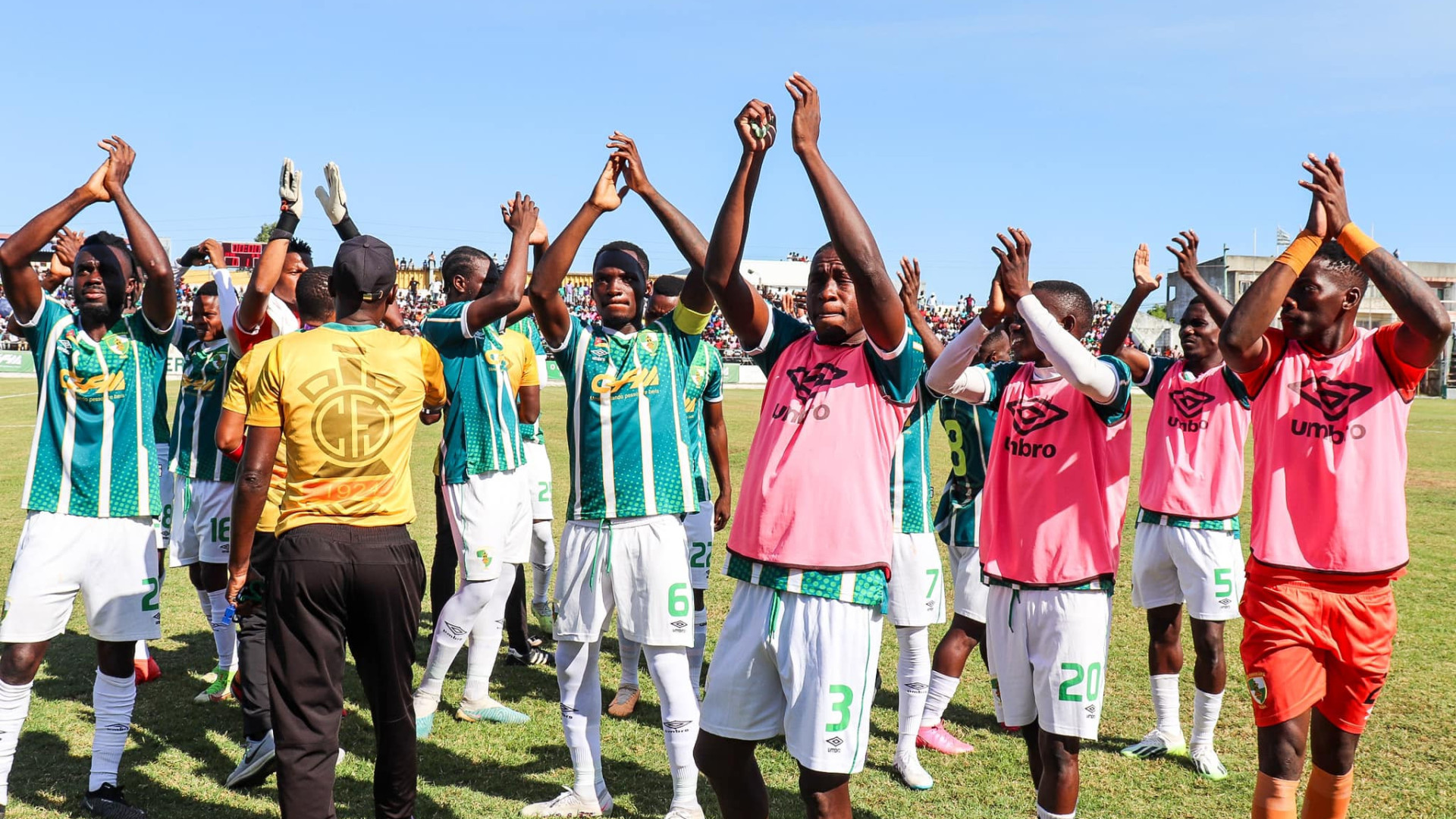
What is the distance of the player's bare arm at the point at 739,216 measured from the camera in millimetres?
4094

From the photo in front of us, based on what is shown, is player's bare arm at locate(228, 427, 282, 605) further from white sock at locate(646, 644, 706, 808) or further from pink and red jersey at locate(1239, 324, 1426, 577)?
pink and red jersey at locate(1239, 324, 1426, 577)

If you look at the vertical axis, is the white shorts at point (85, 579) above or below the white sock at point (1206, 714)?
above

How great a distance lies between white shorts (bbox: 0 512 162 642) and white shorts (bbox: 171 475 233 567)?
1.39 metres

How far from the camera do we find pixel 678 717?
5336mm

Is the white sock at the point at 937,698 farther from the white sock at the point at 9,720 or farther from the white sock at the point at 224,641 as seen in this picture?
the white sock at the point at 9,720

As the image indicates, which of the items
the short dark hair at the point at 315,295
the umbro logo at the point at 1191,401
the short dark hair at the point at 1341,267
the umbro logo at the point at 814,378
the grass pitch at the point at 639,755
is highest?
the short dark hair at the point at 1341,267

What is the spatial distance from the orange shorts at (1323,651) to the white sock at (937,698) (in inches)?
93.7

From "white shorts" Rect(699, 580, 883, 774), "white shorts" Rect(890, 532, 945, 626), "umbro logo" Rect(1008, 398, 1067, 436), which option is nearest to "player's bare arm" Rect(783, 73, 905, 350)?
"white shorts" Rect(699, 580, 883, 774)

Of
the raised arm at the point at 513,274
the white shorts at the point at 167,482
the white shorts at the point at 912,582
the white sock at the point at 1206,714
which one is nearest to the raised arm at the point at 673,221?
the raised arm at the point at 513,274

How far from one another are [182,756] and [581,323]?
3368 millimetres

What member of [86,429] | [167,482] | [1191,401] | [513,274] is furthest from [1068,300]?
[167,482]

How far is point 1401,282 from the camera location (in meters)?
4.28

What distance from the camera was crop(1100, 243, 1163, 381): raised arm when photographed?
5.78 meters

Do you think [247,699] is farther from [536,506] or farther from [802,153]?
[802,153]
